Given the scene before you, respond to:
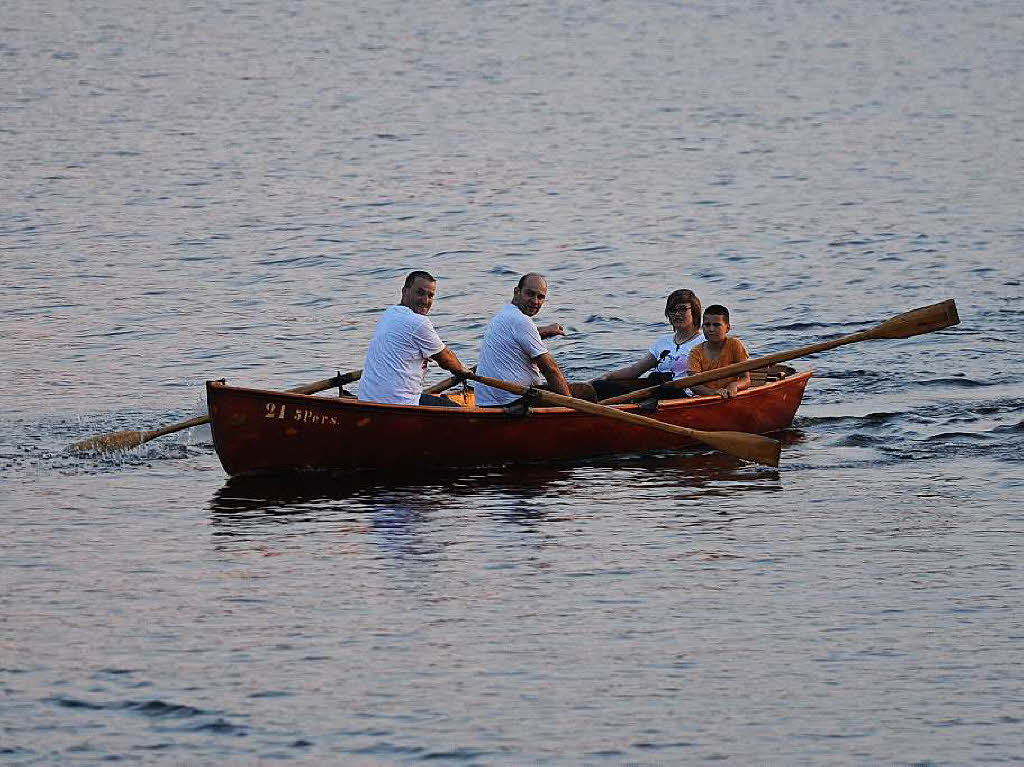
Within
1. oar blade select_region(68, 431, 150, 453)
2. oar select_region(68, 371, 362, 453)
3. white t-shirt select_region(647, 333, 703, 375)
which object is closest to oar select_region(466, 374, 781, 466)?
white t-shirt select_region(647, 333, 703, 375)

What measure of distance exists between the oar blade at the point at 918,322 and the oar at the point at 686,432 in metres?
1.97

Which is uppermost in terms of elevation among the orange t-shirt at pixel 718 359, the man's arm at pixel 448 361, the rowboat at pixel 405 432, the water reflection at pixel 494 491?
the man's arm at pixel 448 361

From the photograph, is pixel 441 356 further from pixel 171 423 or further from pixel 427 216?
pixel 427 216

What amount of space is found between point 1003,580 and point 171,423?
320 inches

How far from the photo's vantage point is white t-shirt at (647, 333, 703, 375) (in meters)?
15.2

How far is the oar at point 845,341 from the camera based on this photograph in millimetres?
14539

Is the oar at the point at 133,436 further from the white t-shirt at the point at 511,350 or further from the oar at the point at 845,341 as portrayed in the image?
the oar at the point at 845,341

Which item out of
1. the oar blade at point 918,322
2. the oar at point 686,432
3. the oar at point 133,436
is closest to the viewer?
the oar at point 686,432

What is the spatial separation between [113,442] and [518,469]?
3.28 m

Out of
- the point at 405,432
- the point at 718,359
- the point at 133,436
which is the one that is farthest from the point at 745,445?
the point at 133,436

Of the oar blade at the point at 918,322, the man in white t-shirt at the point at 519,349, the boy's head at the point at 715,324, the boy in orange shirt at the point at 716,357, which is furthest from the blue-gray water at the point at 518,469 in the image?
the boy's head at the point at 715,324

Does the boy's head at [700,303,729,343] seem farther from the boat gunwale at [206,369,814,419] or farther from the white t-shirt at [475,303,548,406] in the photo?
the white t-shirt at [475,303,548,406]

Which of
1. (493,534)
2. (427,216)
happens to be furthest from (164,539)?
(427,216)

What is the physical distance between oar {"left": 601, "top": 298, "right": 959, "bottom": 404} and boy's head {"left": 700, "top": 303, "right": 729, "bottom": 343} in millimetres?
299
